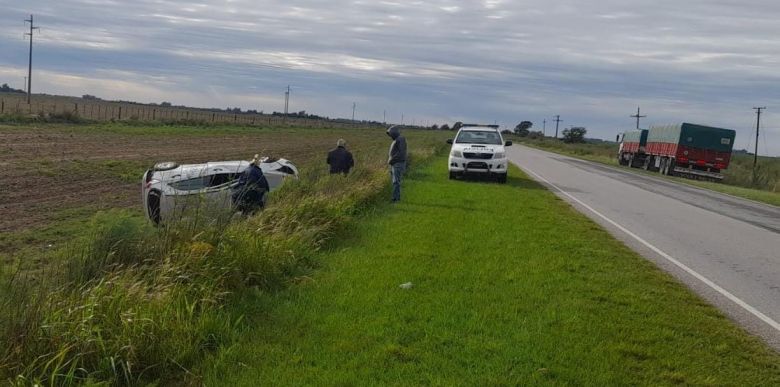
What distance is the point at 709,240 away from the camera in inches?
467

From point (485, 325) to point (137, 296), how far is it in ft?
9.48

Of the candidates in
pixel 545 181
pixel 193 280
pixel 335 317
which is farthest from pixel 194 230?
pixel 545 181

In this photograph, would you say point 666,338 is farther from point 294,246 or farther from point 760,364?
point 294,246

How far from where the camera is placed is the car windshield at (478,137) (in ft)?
75.8

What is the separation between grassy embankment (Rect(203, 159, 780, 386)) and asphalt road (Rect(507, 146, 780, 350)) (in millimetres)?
486

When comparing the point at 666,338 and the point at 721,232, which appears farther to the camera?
the point at 721,232

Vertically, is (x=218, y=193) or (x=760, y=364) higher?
(x=218, y=193)

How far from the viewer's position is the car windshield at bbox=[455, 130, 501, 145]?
2311 cm

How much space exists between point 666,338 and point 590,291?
1518 millimetres

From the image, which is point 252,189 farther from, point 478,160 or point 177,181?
point 478,160

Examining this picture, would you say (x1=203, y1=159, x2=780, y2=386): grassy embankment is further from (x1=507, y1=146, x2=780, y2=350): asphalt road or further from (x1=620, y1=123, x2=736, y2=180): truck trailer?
(x1=620, y1=123, x2=736, y2=180): truck trailer

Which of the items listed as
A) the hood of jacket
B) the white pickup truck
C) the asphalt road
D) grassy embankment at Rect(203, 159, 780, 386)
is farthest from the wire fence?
grassy embankment at Rect(203, 159, 780, 386)

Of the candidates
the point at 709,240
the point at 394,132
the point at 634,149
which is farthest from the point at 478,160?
the point at 634,149

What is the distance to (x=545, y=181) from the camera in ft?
79.9
